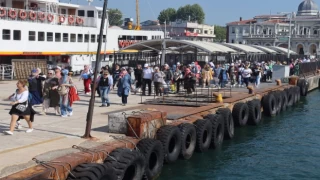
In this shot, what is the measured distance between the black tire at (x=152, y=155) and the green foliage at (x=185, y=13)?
166m

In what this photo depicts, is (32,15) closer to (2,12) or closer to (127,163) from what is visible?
(2,12)

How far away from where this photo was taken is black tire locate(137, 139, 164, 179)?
12.2m

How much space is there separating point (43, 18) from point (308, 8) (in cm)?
A: 11360

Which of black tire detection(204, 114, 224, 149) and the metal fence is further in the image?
the metal fence

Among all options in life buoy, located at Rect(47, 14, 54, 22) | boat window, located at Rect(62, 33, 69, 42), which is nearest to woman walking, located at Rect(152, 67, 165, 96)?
life buoy, located at Rect(47, 14, 54, 22)

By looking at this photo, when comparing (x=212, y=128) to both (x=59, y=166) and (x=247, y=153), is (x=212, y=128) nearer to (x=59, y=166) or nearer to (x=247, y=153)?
(x=247, y=153)

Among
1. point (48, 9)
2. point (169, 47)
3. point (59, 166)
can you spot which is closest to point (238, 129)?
point (59, 166)

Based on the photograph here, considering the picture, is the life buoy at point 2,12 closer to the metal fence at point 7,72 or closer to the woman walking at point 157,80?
the metal fence at point 7,72

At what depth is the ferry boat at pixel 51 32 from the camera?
3531 centimetres

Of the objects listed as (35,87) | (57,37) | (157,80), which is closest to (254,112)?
(157,80)

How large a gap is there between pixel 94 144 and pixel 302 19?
120 meters

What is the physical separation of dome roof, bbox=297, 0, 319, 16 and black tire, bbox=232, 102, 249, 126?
4807 inches

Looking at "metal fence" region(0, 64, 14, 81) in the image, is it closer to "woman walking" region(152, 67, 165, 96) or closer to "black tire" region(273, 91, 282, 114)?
"woman walking" region(152, 67, 165, 96)

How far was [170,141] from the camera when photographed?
14141mm
